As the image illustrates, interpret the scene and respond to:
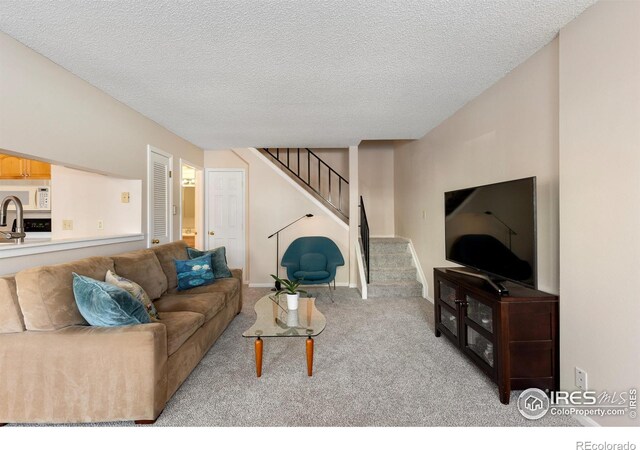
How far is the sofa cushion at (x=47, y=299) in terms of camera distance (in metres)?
1.93

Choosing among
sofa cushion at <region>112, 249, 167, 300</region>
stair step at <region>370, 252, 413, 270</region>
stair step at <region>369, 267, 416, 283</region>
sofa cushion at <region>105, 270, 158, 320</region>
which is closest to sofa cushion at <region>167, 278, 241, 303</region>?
sofa cushion at <region>112, 249, 167, 300</region>

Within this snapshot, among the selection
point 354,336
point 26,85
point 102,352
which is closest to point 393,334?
point 354,336

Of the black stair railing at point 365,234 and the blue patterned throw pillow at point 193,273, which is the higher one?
the black stair railing at point 365,234

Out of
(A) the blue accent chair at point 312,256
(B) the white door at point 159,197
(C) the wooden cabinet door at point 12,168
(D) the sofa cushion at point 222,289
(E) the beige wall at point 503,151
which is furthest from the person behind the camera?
(A) the blue accent chair at point 312,256

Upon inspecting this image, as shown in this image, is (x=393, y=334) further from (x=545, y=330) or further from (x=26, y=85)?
(x=26, y=85)

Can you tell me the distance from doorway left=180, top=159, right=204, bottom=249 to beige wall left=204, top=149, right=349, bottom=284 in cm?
44

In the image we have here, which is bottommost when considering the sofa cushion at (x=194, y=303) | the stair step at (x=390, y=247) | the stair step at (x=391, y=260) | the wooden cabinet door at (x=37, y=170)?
the sofa cushion at (x=194, y=303)

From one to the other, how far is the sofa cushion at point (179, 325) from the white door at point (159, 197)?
1.68 m

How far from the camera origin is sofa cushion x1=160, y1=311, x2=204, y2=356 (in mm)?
2195

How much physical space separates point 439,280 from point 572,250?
1.32m

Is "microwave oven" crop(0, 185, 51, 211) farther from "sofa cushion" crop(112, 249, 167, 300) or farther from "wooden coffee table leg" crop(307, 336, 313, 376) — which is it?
"wooden coffee table leg" crop(307, 336, 313, 376)

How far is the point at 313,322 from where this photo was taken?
2658mm

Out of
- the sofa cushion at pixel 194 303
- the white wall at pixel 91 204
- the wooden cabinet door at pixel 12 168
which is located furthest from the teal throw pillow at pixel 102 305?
the wooden cabinet door at pixel 12 168

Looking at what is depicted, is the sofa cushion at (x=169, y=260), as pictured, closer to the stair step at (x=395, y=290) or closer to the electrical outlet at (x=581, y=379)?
the stair step at (x=395, y=290)
